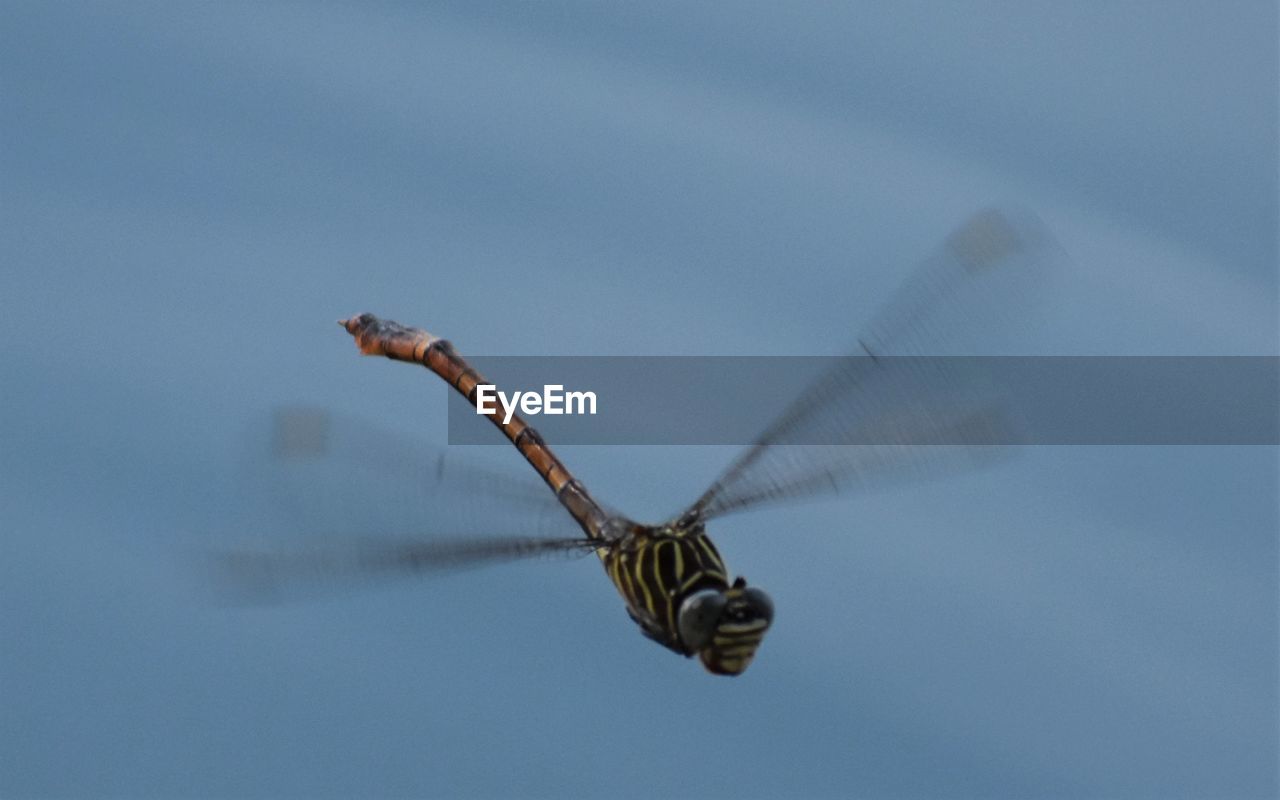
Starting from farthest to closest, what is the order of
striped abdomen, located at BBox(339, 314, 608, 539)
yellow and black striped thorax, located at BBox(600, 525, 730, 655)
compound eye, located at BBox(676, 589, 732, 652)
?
1. striped abdomen, located at BBox(339, 314, 608, 539)
2. yellow and black striped thorax, located at BBox(600, 525, 730, 655)
3. compound eye, located at BBox(676, 589, 732, 652)

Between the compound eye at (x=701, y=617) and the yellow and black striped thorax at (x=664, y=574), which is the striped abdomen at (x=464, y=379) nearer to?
the yellow and black striped thorax at (x=664, y=574)

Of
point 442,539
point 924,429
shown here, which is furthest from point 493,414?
point 924,429

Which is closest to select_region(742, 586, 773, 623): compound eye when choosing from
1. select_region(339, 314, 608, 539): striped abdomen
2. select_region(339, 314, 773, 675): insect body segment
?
select_region(339, 314, 773, 675): insect body segment

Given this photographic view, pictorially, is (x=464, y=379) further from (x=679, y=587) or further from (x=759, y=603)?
(x=759, y=603)

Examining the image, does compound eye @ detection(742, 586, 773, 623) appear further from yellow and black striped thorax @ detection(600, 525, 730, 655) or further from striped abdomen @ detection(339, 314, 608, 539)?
striped abdomen @ detection(339, 314, 608, 539)

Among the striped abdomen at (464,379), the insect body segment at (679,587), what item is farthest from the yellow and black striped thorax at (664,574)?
the striped abdomen at (464,379)

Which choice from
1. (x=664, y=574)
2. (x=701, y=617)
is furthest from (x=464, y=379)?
(x=701, y=617)
